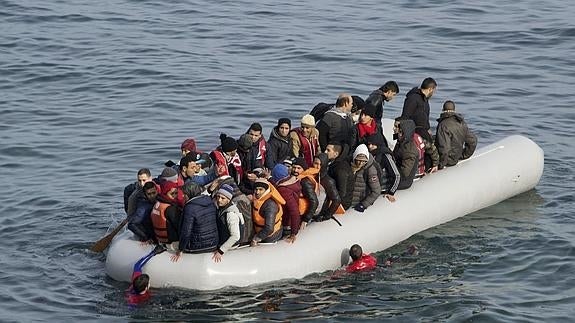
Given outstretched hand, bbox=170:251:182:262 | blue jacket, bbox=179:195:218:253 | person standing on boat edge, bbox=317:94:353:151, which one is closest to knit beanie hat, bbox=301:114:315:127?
person standing on boat edge, bbox=317:94:353:151

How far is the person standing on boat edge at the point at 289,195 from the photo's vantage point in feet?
51.1

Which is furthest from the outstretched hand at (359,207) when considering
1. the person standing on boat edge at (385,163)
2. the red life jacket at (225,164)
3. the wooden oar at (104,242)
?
the wooden oar at (104,242)

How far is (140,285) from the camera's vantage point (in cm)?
1485

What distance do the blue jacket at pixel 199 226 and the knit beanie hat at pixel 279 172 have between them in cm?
107

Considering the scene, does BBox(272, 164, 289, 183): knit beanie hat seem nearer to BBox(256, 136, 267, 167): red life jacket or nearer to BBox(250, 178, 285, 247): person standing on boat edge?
BBox(250, 178, 285, 247): person standing on boat edge

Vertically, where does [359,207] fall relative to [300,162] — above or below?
below

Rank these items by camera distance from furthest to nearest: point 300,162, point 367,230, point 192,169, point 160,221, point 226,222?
point 367,230
point 300,162
point 192,169
point 160,221
point 226,222

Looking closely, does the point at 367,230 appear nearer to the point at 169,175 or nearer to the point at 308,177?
the point at 308,177

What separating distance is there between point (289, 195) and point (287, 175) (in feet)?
1.03

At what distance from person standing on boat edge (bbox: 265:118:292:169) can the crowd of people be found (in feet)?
0.05

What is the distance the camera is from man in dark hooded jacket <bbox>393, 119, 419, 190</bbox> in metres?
17.1

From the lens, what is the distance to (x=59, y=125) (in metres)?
24.0

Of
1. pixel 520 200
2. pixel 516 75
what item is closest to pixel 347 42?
pixel 516 75

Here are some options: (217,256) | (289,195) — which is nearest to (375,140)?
(289,195)
